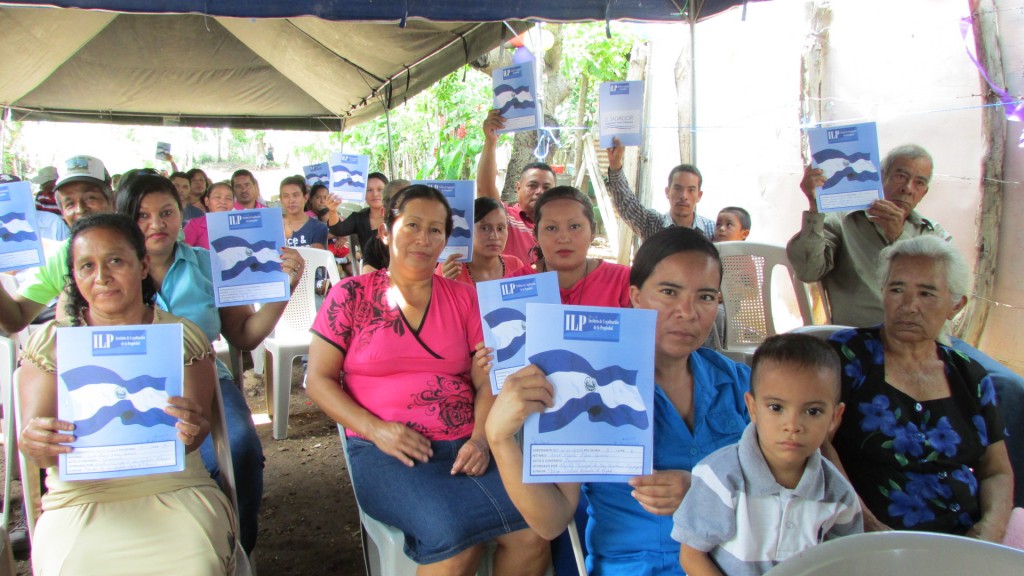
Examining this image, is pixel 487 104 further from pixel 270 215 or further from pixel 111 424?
pixel 111 424

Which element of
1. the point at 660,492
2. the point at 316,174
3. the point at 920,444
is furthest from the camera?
the point at 316,174

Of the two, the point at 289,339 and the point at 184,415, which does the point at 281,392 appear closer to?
the point at 289,339

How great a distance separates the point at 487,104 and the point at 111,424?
33.0 feet

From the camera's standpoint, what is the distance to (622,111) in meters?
3.69

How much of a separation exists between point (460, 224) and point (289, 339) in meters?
1.88

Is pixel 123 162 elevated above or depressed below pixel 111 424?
above

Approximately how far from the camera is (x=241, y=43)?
7152 millimetres

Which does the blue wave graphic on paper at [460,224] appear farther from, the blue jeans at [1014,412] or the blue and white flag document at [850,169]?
the blue jeans at [1014,412]

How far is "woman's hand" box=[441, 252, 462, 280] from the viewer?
3092 millimetres

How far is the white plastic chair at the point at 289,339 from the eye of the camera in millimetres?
4258

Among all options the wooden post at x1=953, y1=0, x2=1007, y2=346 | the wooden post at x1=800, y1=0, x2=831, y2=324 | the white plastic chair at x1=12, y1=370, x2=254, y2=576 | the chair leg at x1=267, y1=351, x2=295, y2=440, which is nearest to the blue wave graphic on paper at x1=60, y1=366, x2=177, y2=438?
the white plastic chair at x1=12, y1=370, x2=254, y2=576

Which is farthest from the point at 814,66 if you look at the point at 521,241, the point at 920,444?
the point at 920,444

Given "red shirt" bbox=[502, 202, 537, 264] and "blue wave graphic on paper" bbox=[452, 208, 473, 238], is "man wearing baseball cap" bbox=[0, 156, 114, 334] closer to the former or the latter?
"blue wave graphic on paper" bbox=[452, 208, 473, 238]

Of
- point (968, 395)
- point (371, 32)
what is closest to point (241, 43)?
point (371, 32)
